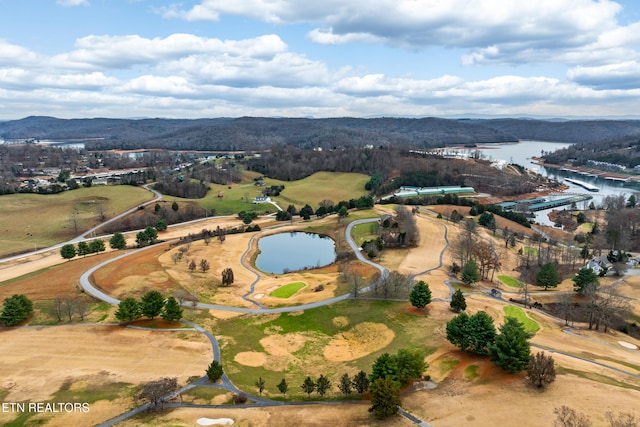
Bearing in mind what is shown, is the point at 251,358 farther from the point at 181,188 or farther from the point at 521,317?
the point at 181,188

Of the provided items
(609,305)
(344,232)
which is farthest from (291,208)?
(609,305)

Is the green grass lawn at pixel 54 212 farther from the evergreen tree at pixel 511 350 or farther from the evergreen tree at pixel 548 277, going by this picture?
the evergreen tree at pixel 548 277

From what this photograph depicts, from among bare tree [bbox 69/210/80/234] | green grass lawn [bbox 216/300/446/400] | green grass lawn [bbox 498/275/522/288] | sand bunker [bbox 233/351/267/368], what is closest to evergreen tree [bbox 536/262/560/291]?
green grass lawn [bbox 498/275/522/288]

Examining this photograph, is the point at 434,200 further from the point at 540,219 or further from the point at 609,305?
the point at 609,305

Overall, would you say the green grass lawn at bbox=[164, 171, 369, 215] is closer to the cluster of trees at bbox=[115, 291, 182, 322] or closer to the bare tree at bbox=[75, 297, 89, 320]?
the bare tree at bbox=[75, 297, 89, 320]

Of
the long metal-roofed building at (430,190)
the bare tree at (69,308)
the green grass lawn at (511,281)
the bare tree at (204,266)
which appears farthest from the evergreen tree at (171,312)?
the long metal-roofed building at (430,190)

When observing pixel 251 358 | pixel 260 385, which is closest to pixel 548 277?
pixel 251 358
